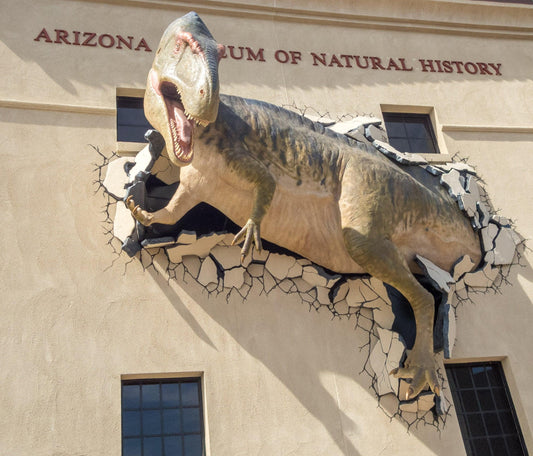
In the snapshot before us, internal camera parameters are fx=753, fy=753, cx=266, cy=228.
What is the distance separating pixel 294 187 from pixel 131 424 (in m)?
3.14

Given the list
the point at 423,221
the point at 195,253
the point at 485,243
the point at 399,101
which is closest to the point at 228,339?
the point at 195,253

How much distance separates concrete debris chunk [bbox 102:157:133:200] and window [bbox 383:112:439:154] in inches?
154

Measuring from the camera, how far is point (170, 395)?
26.8ft

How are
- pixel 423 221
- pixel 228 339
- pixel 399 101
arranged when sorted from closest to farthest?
pixel 228 339
pixel 423 221
pixel 399 101

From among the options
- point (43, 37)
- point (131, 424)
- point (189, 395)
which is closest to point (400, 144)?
point (189, 395)

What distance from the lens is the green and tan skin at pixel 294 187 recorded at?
7.97m

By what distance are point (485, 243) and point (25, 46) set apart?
21.1 feet

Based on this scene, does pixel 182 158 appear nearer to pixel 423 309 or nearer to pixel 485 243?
pixel 423 309

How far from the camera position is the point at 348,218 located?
8609mm

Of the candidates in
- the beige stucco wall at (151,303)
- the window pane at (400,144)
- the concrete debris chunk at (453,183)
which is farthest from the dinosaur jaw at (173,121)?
the window pane at (400,144)

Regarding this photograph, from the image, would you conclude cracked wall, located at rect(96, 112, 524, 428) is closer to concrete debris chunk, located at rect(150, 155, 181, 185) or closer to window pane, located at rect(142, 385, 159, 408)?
concrete debris chunk, located at rect(150, 155, 181, 185)

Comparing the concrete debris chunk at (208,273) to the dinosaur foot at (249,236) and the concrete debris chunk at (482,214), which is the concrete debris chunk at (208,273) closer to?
the dinosaur foot at (249,236)

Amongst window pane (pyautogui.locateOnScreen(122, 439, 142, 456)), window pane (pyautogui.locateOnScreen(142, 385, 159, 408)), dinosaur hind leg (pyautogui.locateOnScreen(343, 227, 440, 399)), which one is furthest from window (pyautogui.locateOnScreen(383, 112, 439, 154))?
window pane (pyautogui.locateOnScreen(122, 439, 142, 456))

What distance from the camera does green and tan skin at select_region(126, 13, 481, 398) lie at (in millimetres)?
7973
